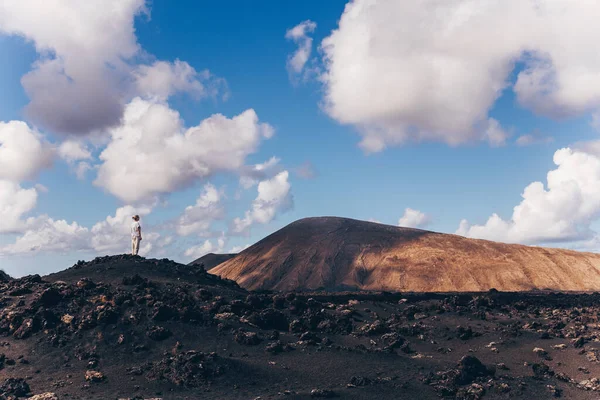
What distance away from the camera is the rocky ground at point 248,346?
2152cm

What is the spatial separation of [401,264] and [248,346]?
72373 mm

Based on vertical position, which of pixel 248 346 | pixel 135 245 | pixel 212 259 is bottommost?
pixel 248 346

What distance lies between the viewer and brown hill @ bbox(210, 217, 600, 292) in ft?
286

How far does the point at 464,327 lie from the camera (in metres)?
31.9

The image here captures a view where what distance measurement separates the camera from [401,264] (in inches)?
3723

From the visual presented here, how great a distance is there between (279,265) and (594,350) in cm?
7589

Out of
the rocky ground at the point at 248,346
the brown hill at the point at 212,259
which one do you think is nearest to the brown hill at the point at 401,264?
the brown hill at the point at 212,259

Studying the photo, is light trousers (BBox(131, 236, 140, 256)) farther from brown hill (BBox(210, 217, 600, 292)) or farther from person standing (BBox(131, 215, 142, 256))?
brown hill (BBox(210, 217, 600, 292))

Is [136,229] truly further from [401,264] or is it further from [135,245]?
[401,264]

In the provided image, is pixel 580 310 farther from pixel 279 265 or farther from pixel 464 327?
pixel 279 265

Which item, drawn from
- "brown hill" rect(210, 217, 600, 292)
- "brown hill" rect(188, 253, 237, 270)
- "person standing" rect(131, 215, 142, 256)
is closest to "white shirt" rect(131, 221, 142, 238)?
"person standing" rect(131, 215, 142, 256)

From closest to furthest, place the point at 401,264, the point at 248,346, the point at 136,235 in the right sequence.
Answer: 1. the point at 248,346
2. the point at 136,235
3. the point at 401,264

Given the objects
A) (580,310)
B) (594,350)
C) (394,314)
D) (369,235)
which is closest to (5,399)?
(394,314)

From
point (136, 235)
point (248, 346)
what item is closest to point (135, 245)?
point (136, 235)
